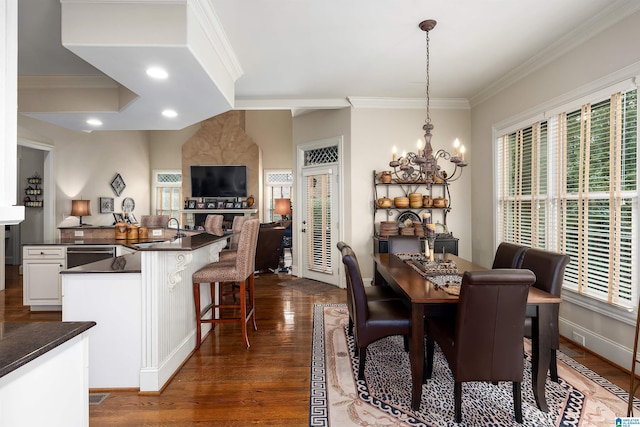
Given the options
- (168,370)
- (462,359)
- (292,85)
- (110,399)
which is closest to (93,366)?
(110,399)

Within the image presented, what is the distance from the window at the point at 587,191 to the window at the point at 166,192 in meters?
8.23

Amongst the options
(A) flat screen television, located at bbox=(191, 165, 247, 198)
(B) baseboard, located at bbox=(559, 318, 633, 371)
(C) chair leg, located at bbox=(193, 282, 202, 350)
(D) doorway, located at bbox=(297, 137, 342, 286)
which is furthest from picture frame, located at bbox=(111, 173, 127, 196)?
(B) baseboard, located at bbox=(559, 318, 633, 371)

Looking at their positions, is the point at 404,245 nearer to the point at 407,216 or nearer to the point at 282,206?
the point at 407,216

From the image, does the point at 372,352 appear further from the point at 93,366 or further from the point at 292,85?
the point at 292,85

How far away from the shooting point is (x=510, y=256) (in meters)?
2.72

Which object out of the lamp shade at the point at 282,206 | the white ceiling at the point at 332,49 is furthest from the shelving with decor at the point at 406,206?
the lamp shade at the point at 282,206

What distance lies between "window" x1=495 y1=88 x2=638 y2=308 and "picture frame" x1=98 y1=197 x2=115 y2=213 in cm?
780

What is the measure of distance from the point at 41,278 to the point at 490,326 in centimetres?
482

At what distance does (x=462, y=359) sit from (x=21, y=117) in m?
6.70

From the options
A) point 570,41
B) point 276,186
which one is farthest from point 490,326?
point 276,186

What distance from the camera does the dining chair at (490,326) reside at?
1.67 m

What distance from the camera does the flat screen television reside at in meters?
7.82

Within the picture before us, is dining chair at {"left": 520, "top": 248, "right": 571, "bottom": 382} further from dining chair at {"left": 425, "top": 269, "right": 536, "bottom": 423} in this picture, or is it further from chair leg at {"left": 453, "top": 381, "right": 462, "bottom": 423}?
chair leg at {"left": 453, "top": 381, "right": 462, "bottom": 423}

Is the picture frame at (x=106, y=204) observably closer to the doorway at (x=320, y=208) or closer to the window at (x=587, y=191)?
the doorway at (x=320, y=208)
